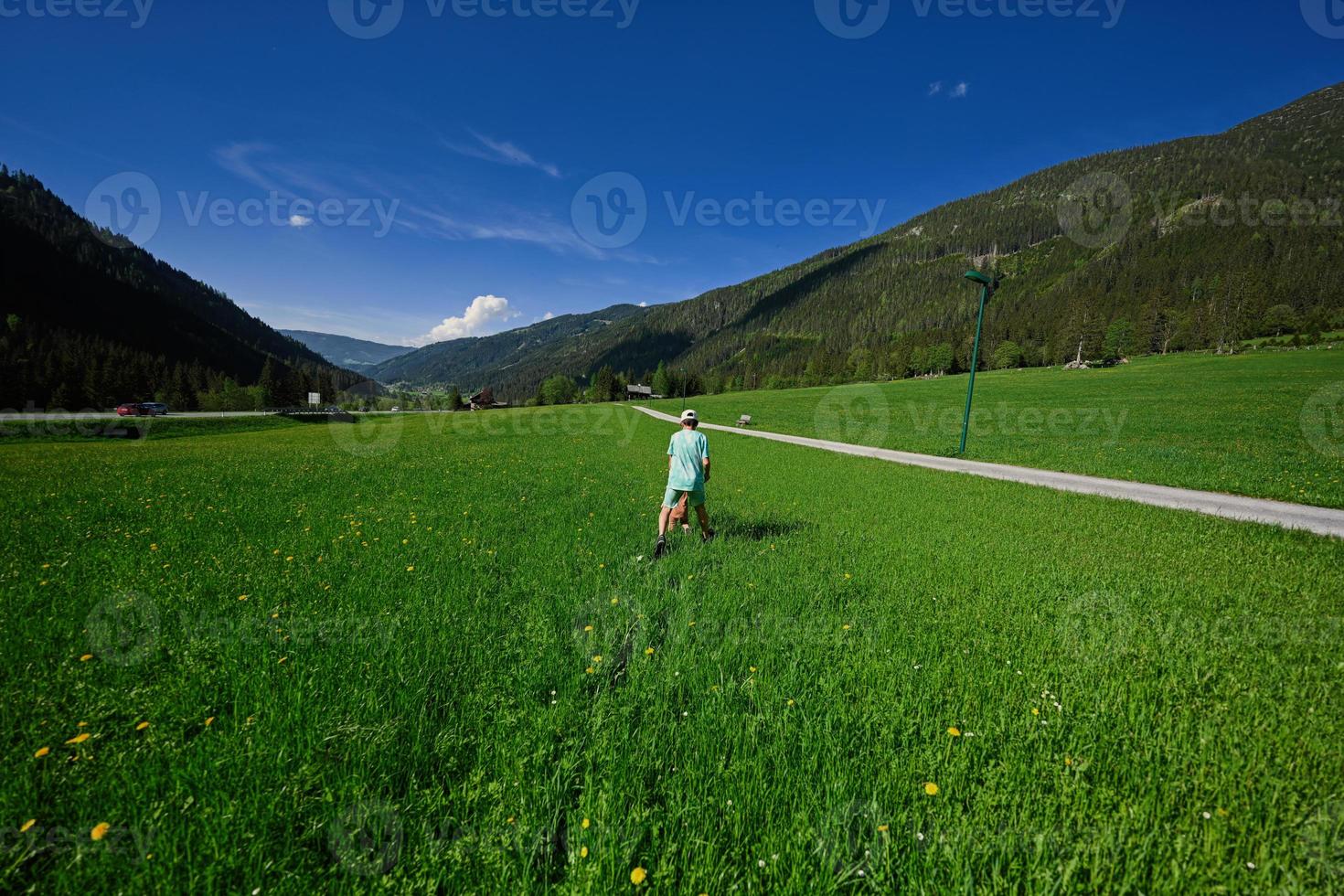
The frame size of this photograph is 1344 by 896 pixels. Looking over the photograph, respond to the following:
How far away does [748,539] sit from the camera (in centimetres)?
731

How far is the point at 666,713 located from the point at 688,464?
435 centimetres

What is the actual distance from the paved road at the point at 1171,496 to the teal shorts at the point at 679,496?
9.85 m

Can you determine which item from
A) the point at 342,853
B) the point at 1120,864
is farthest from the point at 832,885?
the point at 342,853

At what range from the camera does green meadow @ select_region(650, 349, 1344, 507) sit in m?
13.1

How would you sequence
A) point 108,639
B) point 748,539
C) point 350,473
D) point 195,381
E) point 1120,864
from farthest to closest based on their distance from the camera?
point 195,381
point 350,473
point 748,539
point 108,639
point 1120,864

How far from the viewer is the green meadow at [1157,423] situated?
43.0 feet

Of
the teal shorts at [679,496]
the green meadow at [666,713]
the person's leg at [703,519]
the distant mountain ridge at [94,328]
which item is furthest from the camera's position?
the distant mountain ridge at [94,328]

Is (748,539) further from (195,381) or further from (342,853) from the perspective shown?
(195,381)

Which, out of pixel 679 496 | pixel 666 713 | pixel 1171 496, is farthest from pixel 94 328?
pixel 1171 496

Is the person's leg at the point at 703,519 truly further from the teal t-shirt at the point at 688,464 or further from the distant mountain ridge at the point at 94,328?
the distant mountain ridge at the point at 94,328

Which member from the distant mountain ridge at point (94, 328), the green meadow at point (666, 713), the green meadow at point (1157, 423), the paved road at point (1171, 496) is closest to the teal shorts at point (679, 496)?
the green meadow at point (666, 713)

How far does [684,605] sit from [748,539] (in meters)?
2.65

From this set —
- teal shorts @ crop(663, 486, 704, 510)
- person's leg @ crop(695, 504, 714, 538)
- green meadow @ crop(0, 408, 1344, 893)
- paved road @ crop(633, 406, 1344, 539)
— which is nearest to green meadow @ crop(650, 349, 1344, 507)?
paved road @ crop(633, 406, 1344, 539)

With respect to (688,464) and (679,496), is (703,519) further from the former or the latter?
(688,464)
